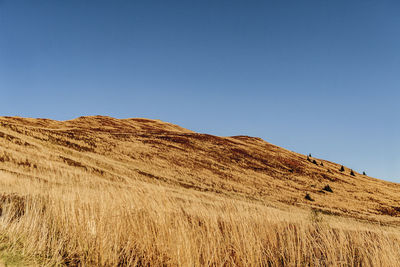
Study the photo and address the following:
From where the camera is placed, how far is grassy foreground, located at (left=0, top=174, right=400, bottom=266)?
4.36 m

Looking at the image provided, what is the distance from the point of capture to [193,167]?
3828 cm

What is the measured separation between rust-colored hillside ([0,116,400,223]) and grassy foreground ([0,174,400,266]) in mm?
14924

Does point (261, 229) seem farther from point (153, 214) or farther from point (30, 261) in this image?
point (30, 261)

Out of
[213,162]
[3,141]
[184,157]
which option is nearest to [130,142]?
[184,157]

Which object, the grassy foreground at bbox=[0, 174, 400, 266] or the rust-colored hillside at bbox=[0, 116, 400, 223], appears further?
the rust-colored hillside at bbox=[0, 116, 400, 223]

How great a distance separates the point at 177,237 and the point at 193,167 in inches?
1331

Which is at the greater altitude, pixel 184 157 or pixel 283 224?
pixel 184 157

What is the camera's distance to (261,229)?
4.97 m

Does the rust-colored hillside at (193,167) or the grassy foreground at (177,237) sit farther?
the rust-colored hillside at (193,167)

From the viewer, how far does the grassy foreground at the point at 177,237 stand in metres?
4.36

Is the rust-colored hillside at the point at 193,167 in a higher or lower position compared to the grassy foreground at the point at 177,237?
higher

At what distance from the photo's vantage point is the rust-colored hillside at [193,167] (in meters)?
26.4

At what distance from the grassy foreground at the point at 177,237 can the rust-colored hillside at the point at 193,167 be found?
14924 millimetres

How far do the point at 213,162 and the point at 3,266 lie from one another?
131ft
